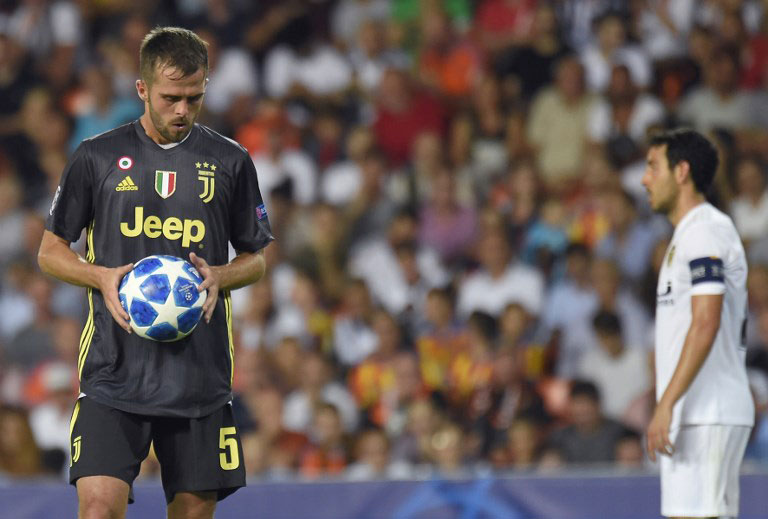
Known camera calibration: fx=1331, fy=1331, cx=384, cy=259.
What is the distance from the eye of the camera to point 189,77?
4543 mm

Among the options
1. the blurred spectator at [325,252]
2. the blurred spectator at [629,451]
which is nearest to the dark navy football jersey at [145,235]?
the blurred spectator at [629,451]

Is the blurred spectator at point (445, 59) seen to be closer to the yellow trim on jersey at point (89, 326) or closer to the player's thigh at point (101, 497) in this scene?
the yellow trim on jersey at point (89, 326)

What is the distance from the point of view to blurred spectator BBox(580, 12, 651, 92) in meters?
11.3

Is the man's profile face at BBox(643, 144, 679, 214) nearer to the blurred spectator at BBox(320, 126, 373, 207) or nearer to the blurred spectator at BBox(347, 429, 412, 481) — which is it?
the blurred spectator at BBox(347, 429, 412, 481)

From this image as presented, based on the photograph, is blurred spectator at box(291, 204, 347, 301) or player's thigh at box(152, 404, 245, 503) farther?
blurred spectator at box(291, 204, 347, 301)

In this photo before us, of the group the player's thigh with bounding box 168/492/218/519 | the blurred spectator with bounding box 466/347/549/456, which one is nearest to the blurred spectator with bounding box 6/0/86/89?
→ the blurred spectator with bounding box 466/347/549/456

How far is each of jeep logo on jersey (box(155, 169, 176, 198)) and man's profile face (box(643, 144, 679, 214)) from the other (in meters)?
2.21

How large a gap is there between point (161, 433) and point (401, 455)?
4.52 metres

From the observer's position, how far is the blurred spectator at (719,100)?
1077cm

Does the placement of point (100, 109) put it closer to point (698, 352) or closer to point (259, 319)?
point (259, 319)

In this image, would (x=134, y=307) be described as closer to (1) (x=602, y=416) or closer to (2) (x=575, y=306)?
(1) (x=602, y=416)

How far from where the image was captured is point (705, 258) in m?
5.56

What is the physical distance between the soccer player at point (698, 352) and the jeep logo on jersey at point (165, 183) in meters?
2.19

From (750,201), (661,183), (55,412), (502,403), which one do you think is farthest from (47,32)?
(661,183)
